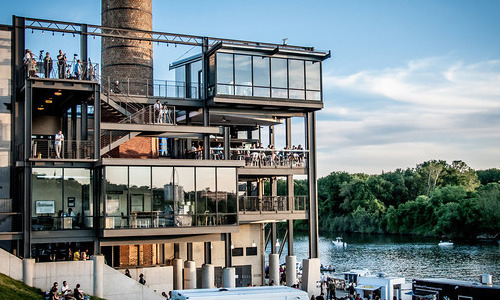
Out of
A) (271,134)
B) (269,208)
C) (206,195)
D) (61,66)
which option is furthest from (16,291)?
(271,134)

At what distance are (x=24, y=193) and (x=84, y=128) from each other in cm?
573

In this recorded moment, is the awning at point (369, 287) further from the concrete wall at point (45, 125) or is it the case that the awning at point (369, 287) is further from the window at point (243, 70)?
the concrete wall at point (45, 125)

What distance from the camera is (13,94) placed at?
113 feet

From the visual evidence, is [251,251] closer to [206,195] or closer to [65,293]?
[206,195]

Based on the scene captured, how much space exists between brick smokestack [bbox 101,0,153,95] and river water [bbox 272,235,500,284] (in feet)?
95.8

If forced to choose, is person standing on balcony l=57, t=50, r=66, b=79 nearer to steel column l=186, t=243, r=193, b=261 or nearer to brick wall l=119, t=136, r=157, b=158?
brick wall l=119, t=136, r=157, b=158

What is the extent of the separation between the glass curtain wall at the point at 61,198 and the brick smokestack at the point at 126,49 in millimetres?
16496

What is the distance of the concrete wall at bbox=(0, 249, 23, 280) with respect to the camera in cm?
3020

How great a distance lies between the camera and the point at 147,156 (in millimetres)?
45625

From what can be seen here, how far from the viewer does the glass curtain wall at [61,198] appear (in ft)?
106

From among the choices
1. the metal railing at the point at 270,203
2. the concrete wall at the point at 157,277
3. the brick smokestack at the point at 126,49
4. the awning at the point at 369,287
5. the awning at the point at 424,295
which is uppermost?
the brick smokestack at the point at 126,49

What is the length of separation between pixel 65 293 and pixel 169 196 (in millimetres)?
7456

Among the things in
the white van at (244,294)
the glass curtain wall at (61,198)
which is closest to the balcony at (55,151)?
the glass curtain wall at (61,198)

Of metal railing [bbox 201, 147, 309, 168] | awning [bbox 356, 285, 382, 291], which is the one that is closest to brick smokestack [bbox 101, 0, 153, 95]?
metal railing [bbox 201, 147, 309, 168]
